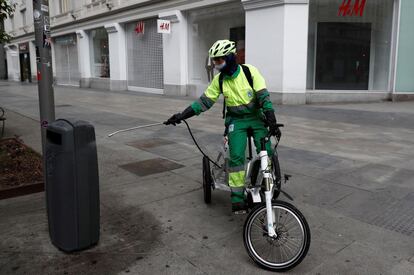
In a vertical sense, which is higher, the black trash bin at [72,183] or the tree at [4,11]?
the tree at [4,11]

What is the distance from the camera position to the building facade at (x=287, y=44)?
1380cm

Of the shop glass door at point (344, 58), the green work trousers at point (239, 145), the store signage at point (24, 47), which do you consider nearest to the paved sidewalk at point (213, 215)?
the green work trousers at point (239, 145)

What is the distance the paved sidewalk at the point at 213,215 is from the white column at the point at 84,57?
20.0 m

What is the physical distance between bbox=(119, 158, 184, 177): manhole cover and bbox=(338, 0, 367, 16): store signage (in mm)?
10420

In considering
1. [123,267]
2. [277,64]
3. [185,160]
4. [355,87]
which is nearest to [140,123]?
[185,160]

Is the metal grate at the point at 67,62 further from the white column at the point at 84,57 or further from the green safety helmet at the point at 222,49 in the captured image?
the green safety helmet at the point at 222,49

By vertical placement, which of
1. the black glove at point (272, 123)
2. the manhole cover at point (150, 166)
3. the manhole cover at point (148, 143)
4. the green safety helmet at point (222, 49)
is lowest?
the manhole cover at point (150, 166)

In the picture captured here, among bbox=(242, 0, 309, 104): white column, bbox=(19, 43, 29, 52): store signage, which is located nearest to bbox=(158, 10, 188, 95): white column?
bbox=(242, 0, 309, 104): white column

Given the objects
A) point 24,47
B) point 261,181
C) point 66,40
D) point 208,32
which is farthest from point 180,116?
point 24,47

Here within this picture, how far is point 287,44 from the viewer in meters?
13.5

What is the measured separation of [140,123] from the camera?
10641mm

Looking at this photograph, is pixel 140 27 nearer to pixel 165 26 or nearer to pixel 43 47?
pixel 165 26

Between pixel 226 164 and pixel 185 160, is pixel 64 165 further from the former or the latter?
pixel 185 160

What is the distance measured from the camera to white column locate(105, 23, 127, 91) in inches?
907
